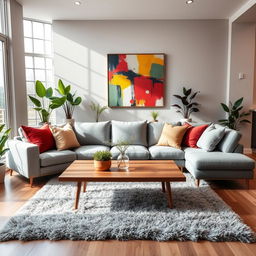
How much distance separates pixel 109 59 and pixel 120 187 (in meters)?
3.05

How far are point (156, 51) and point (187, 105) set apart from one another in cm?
135

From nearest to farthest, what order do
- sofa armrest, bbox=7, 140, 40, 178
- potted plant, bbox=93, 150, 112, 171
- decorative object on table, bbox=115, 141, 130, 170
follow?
potted plant, bbox=93, 150, 112, 171 < decorative object on table, bbox=115, 141, 130, 170 < sofa armrest, bbox=7, 140, 40, 178

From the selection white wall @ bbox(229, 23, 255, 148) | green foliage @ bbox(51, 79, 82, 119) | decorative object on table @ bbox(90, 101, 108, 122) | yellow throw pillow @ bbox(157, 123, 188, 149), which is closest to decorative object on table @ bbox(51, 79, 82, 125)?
green foliage @ bbox(51, 79, 82, 119)

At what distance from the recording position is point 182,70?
533cm

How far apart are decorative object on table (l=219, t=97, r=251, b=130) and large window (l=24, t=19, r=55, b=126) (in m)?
3.87

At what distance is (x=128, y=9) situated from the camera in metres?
4.65

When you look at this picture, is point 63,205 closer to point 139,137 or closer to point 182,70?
point 139,137

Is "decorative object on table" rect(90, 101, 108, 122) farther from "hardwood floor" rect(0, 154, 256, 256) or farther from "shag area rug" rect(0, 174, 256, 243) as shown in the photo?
"hardwood floor" rect(0, 154, 256, 256)

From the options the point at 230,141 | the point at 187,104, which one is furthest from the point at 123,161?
the point at 187,104

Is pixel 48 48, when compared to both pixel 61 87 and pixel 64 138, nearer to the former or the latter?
pixel 61 87

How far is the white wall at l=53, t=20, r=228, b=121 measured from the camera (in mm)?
5250

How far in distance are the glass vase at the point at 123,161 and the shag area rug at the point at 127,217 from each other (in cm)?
35

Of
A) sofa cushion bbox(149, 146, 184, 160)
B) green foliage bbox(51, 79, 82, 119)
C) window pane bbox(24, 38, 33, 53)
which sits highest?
window pane bbox(24, 38, 33, 53)

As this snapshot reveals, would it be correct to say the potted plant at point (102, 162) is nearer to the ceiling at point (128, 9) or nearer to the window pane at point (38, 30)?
the ceiling at point (128, 9)
